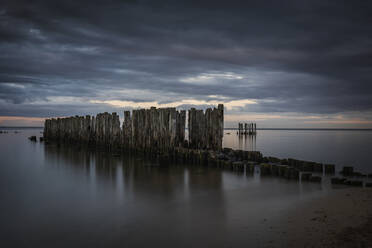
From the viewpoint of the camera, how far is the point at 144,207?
17.7 feet

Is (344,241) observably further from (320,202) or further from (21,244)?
(21,244)

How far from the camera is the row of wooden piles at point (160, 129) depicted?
445 inches

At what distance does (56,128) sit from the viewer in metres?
26.3

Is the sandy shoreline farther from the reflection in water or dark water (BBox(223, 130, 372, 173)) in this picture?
dark water (BBox(223, 130, 372, 173))

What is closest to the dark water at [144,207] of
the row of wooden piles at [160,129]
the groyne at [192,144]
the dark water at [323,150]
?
the groyne at [192,144]

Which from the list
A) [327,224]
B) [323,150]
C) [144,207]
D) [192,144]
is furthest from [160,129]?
[323,150]

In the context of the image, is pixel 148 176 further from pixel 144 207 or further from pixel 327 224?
pixel 327 224

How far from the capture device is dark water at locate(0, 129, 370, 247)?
12.7 ft

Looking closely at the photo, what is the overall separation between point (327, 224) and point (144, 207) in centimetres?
331

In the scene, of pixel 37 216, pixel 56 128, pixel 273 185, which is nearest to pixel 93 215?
pixel 37 216

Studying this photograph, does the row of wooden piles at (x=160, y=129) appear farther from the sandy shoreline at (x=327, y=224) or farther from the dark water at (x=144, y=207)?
the sandy shoreline at (x=327, y=224)

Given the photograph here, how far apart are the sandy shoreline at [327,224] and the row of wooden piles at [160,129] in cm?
633

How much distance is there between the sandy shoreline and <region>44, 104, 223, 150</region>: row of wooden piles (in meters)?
6.33

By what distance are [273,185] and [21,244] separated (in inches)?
225
